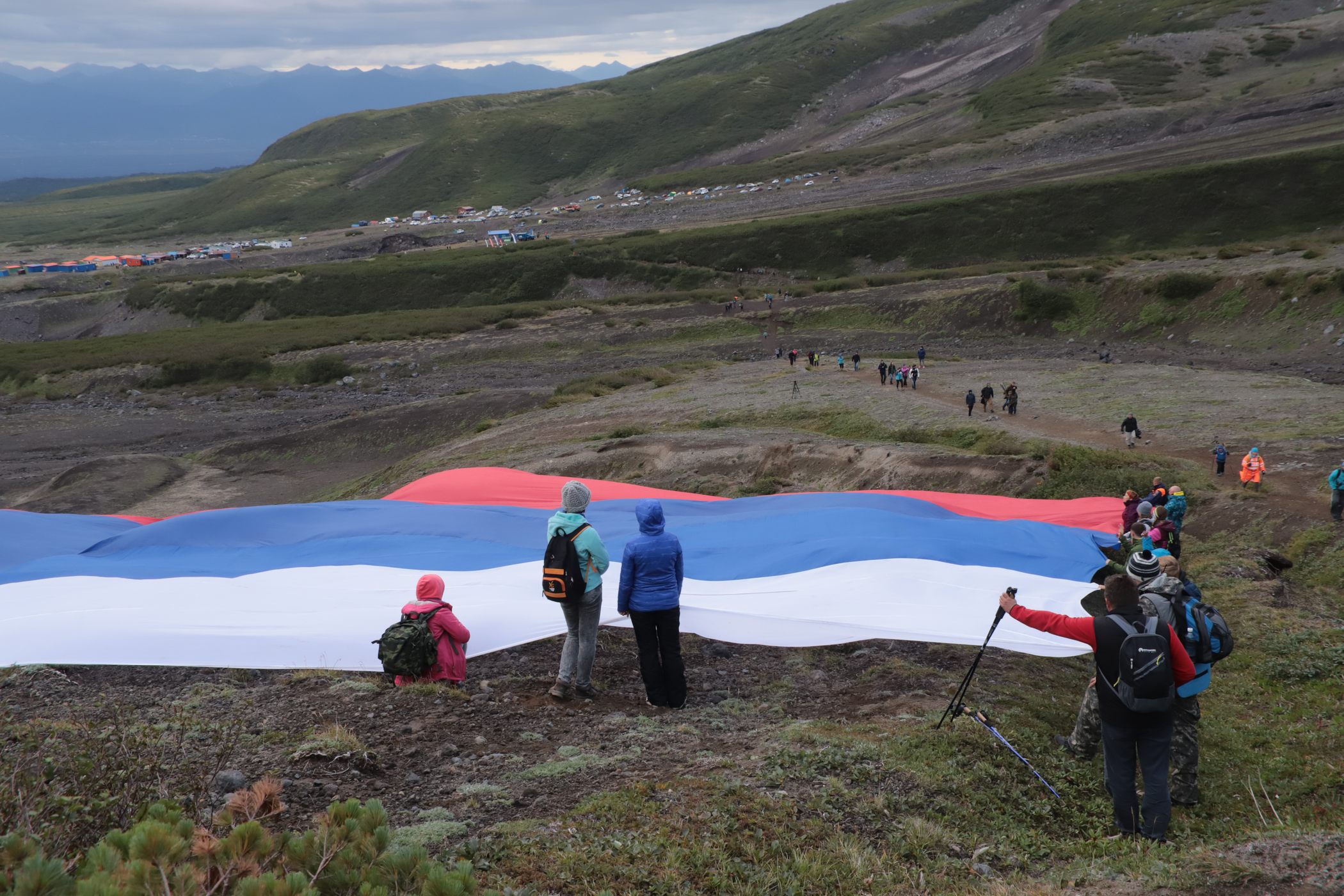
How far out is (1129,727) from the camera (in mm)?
6969

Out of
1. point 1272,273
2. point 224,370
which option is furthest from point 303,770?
point 224,370

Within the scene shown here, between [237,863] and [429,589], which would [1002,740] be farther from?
[237,863]

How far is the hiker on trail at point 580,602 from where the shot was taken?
8820 mm

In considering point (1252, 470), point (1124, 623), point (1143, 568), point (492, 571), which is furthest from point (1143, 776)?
point (1252, 470)

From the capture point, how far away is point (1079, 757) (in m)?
8.21

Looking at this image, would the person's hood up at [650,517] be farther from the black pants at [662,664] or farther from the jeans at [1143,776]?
the jeans at [1143,776]

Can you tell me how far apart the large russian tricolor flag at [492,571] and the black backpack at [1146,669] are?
3625mm

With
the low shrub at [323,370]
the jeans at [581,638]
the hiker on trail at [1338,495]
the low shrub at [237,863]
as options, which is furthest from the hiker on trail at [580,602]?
the low shrub at [323,370]

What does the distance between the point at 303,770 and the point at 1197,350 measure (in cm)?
5302

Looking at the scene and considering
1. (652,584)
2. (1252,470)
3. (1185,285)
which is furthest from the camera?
(1185,285)

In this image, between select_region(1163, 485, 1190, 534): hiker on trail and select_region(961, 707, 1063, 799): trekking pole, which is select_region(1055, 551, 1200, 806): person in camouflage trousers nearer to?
select_region(961, 707, 1063, 799): trekking pole

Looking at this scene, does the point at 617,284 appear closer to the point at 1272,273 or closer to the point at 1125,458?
the point at 1272,273

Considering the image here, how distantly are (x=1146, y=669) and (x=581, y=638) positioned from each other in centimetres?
495

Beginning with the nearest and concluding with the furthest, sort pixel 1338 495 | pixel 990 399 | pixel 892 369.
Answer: pixel 1338 495
pixel 990 399
pixel 892 369
